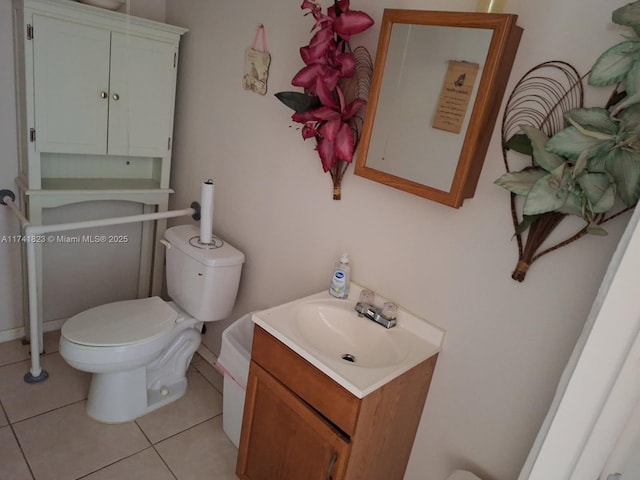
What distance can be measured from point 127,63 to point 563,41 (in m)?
1.81

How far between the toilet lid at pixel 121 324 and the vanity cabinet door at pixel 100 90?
2.48ft

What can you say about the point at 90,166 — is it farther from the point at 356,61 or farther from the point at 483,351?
the point at 483,351

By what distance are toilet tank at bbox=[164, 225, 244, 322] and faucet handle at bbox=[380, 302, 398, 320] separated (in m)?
0.79

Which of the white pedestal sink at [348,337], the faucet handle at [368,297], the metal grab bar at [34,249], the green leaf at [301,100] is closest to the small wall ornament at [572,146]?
the white pedestal sink at [348,337]

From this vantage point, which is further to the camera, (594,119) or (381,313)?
(381,313)

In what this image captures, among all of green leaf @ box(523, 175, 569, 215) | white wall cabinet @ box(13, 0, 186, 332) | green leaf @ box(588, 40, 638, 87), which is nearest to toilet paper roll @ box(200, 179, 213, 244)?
white wall cabinet @ box(13, 0, 186, 332)

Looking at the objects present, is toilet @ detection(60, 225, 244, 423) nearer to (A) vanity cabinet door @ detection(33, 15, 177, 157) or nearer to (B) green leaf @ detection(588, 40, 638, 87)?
(A) vanity cabinet door @ detection(33, 15, 177, 157)

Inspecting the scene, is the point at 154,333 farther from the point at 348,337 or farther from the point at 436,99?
the point at 436,99

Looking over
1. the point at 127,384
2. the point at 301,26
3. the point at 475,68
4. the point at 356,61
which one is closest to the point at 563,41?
the point at 475,68

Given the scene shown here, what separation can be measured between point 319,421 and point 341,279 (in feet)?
1.65

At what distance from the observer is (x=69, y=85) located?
1.92 meters

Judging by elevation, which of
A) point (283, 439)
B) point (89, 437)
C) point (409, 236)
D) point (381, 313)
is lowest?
point (89, 437)

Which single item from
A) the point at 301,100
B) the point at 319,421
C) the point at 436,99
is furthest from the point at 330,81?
the point at 319,421

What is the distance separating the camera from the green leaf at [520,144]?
1109mm
